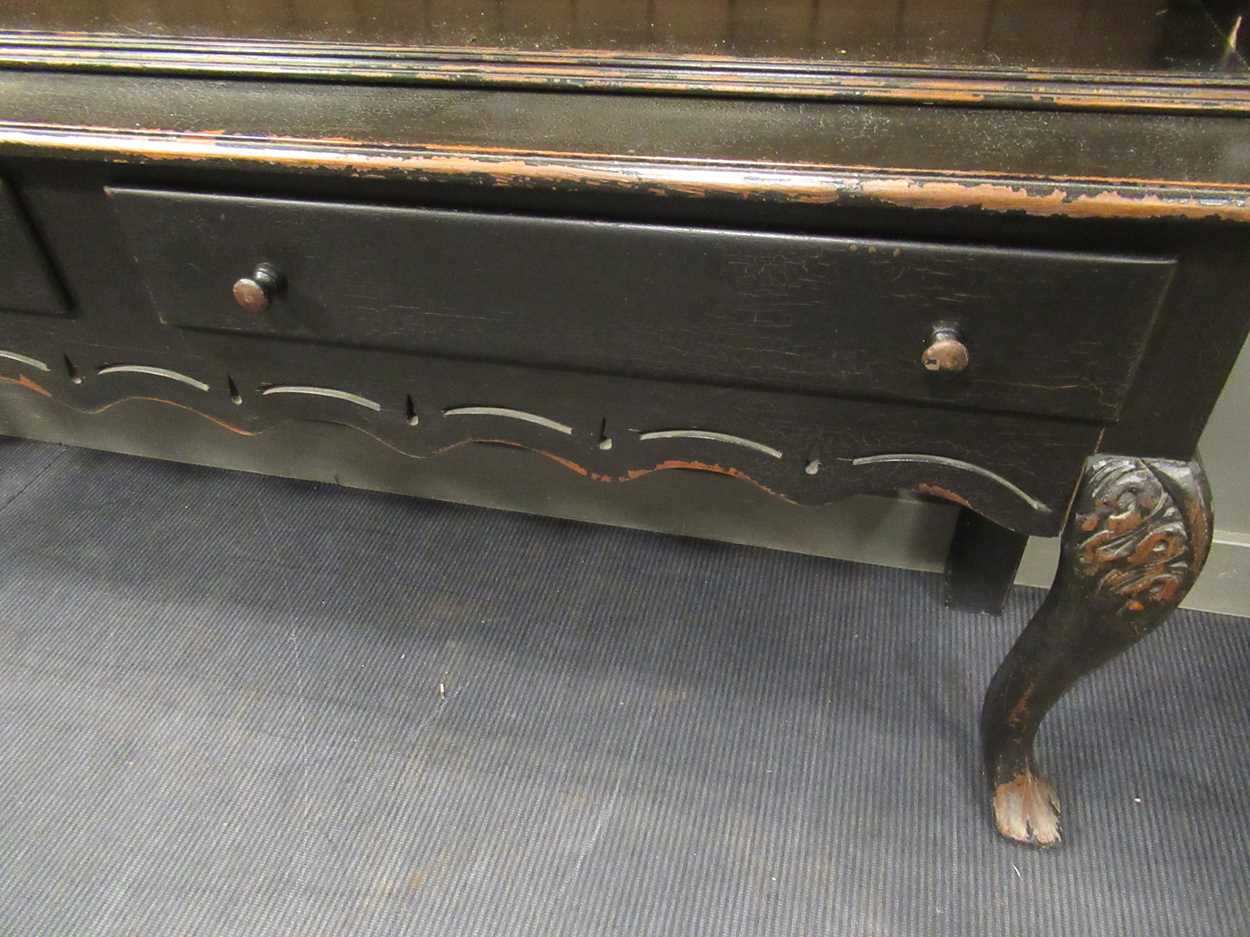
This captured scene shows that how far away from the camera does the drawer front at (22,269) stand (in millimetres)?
649

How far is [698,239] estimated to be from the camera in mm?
543

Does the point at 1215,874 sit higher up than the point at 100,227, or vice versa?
the point at 100,227

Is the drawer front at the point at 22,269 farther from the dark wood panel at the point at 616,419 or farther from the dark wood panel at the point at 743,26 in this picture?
the dark wood panel at the point at 743,26

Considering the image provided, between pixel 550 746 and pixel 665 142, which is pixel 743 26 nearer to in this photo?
pixel 665 142

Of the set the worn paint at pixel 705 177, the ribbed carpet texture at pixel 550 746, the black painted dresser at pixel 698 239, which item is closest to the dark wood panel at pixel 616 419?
the black painted dresser at pixel 698 239

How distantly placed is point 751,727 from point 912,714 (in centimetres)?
18

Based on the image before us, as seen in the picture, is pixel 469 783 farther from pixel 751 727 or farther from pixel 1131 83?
pixel 1131 83

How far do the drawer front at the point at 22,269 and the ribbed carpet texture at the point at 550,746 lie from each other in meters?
0.54

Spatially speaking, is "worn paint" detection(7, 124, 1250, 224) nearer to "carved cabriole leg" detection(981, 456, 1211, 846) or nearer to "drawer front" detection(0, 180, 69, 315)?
"drawer front" detection(0, 180, 69, 315)

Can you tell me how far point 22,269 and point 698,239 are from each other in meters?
A: 0.50

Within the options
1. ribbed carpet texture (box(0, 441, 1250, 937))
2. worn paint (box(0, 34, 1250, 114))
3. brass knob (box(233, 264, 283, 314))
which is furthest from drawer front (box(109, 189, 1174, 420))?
ribbed carpet texture (box(0, 441, 1250, 937))

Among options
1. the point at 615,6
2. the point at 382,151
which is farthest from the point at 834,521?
the point at 382,151

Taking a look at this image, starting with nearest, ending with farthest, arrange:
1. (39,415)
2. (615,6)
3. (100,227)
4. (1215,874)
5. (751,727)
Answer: (100,227) < (615,6) < (1215,874) < (751,727) < (39,415)

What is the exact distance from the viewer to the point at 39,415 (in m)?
1.45
